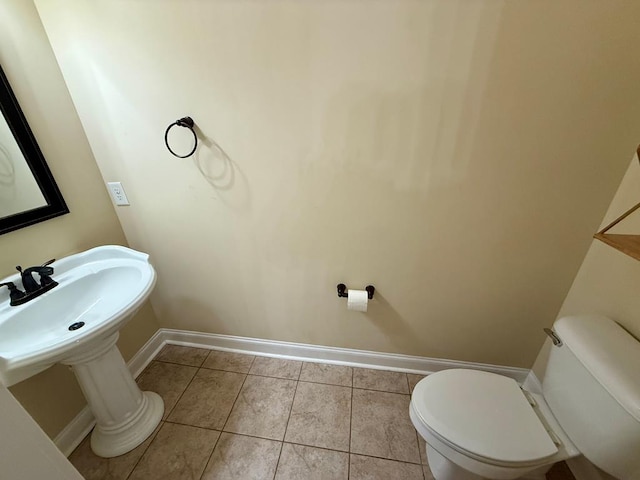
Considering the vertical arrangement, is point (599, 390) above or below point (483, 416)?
above

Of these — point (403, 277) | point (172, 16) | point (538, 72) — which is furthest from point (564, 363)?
point (172, 16)

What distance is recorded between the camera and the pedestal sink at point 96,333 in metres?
0.82

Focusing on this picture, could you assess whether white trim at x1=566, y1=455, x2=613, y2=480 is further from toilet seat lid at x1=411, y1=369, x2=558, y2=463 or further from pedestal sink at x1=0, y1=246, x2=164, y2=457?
pedestal sink at x1=0, y1=246, x2=164, y2=457

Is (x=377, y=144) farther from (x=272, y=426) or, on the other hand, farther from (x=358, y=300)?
(x=272, y=426)

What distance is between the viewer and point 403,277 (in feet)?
4.18

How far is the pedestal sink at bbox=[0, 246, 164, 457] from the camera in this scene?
82cm

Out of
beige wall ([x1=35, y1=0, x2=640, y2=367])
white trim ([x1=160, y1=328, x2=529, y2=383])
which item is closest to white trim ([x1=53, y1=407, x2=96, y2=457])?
white trim ([x1=160, y1=328, x2=529, y2=383])

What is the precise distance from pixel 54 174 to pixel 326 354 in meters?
1.66

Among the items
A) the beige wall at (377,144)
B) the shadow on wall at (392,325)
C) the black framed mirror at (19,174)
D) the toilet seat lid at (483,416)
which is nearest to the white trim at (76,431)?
the beige wall at (377,144)

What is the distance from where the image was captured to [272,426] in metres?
1.28

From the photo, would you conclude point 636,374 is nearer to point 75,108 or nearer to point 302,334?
point 302,334

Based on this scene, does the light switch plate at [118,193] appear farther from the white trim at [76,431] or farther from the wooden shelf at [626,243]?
the wooden shelf at [626,243]

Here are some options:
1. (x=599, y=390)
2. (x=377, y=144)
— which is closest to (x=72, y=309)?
(x=377, y=144)

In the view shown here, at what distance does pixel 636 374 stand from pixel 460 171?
0.80 meters
